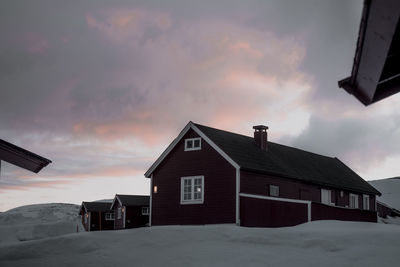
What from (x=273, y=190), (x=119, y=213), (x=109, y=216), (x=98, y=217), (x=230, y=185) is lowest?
(x=98, y=217)

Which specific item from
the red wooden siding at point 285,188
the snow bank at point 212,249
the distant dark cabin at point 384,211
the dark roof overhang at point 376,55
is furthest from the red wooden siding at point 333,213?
the dark roof overhang at point 376,55

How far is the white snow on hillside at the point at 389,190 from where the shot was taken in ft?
241

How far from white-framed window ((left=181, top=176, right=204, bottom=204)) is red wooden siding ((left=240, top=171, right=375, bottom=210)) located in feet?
9.02

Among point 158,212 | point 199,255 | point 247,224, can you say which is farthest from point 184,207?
point 199,255

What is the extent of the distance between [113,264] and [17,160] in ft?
14.7

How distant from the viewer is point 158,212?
1234 inches

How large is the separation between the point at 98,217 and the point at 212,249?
1843 inches

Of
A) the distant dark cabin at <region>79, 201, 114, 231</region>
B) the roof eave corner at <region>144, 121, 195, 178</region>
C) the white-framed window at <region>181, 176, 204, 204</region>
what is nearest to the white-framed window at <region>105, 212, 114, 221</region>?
the distant dark cabin at <region>79, 201, 114, 231</region>

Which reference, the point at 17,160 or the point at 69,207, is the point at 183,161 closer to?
the point at 17,160

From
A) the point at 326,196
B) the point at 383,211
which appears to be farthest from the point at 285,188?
the point at 383,211

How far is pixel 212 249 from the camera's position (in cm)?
1617

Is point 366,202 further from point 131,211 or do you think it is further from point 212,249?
point 212,249

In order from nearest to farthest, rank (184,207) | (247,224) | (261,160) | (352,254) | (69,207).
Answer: (352,254) < (247,224) < (184,207) < (261,160) < (69,207)

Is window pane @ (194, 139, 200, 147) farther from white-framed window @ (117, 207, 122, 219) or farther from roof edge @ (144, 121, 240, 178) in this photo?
white-framed window @ (117, 207, 122, 219)
